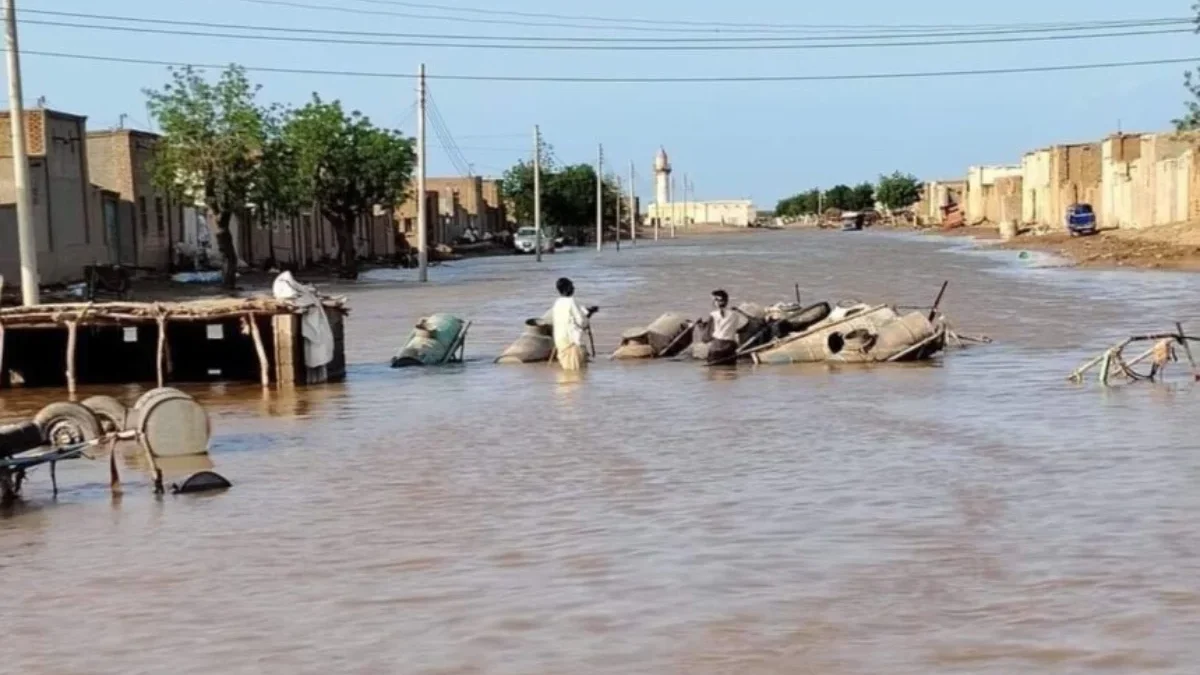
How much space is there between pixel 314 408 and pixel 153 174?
29.9 m

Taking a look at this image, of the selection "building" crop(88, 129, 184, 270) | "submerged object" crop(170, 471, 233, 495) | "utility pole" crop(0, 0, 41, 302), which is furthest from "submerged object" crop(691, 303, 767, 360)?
"building" crop(88, 129, 184, 270)

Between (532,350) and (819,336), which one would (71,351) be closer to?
(532,350)

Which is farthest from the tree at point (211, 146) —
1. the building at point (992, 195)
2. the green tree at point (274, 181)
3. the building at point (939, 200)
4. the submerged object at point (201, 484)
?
the building at point (939, 200)

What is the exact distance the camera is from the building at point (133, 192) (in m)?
47.3

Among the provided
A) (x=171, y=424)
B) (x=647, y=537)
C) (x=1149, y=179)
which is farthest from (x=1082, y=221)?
(x=647, y=537)

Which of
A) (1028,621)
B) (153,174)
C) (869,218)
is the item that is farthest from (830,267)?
(869,218)

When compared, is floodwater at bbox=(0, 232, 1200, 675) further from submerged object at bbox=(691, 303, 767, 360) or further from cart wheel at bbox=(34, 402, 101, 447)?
submerged object at bbox=(691, 303, 767, 360)

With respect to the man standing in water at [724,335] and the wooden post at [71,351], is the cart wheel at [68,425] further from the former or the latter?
the man standing in water at [724,335]

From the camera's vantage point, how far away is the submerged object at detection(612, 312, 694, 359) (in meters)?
25.2

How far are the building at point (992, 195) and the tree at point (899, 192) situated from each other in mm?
47841

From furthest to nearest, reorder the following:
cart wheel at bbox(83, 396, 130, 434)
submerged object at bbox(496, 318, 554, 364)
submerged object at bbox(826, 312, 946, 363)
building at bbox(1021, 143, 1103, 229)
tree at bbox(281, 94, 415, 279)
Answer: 1. building at bbox(1021, 143, 1103, 229)
2. tree at bbox(281, 94, 415, 279)
3. submerged object at bbox(496, 318, 554, 364)
4. submerged object at bbox(826, 312, 946, 363)
5. cart wheel at bbox(83, 396, 130, 434)

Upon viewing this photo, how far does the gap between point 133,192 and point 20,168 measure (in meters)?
22.5

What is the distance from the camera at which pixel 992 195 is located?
117 metres

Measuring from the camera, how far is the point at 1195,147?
60.0 meters
